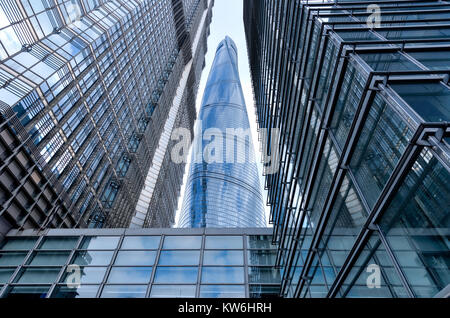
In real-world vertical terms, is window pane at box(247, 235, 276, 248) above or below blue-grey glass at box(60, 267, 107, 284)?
above

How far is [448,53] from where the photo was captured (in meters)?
7.39

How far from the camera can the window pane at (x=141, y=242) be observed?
2084 centimetres

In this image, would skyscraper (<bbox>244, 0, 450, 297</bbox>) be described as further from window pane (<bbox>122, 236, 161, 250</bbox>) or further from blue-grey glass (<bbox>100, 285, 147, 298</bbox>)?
window pane (<bbox>122, 236, 161, 250</bbox>)

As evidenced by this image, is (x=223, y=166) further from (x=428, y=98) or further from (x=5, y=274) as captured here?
(x=428, y=98)

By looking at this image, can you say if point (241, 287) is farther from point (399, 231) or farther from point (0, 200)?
point (0, 200)

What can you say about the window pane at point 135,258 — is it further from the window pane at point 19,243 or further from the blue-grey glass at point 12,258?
the window pane at point 19,243

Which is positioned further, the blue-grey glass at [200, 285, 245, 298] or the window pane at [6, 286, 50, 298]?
the window pane at [6, 286, 50, 298]

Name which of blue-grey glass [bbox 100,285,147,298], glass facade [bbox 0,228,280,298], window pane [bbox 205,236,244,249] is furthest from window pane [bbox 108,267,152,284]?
window pane [bbox 205,236,244,249]

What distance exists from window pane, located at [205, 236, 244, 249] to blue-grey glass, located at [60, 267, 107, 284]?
717 centimetres

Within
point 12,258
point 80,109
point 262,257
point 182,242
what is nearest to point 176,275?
point 182,242

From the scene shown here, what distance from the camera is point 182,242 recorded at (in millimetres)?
21062

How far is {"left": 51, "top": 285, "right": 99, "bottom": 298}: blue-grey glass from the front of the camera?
716 inches

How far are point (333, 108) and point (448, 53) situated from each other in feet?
10.9

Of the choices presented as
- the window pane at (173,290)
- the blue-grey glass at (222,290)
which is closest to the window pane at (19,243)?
the window pane at (173,290)
